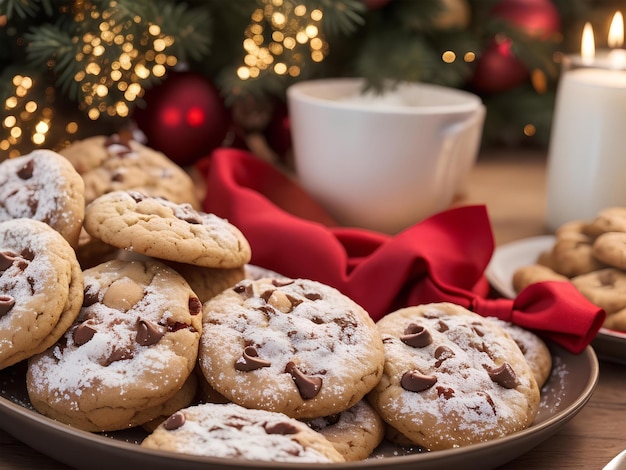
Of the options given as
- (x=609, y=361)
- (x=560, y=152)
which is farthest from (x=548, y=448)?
(x=560, y=152)

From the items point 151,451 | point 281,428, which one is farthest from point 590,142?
point 151,451

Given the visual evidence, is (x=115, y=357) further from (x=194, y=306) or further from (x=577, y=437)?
(x=577, y=437)

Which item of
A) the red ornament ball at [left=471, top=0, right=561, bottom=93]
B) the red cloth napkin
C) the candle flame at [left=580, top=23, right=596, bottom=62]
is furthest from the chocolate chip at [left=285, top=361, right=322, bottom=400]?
the red ornament ball at [left=471, top=0, right=561, bottom=93]

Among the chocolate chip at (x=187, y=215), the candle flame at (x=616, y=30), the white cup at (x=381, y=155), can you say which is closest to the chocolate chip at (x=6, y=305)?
the chocolate chip at (x=187, y=215)

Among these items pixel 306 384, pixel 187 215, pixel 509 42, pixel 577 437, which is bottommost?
pixel 577 437

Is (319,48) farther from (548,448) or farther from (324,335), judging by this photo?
(548,448)

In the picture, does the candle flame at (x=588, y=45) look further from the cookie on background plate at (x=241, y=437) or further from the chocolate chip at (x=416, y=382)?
the cookie on background plate at (x=241, y=437)

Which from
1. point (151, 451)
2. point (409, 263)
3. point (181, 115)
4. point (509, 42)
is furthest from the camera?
point (509, 42)

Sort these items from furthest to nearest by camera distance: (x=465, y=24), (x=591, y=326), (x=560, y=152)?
1. (x=465, y=24)
2. (x=560, y=152)
3. (x=591, y=326)
